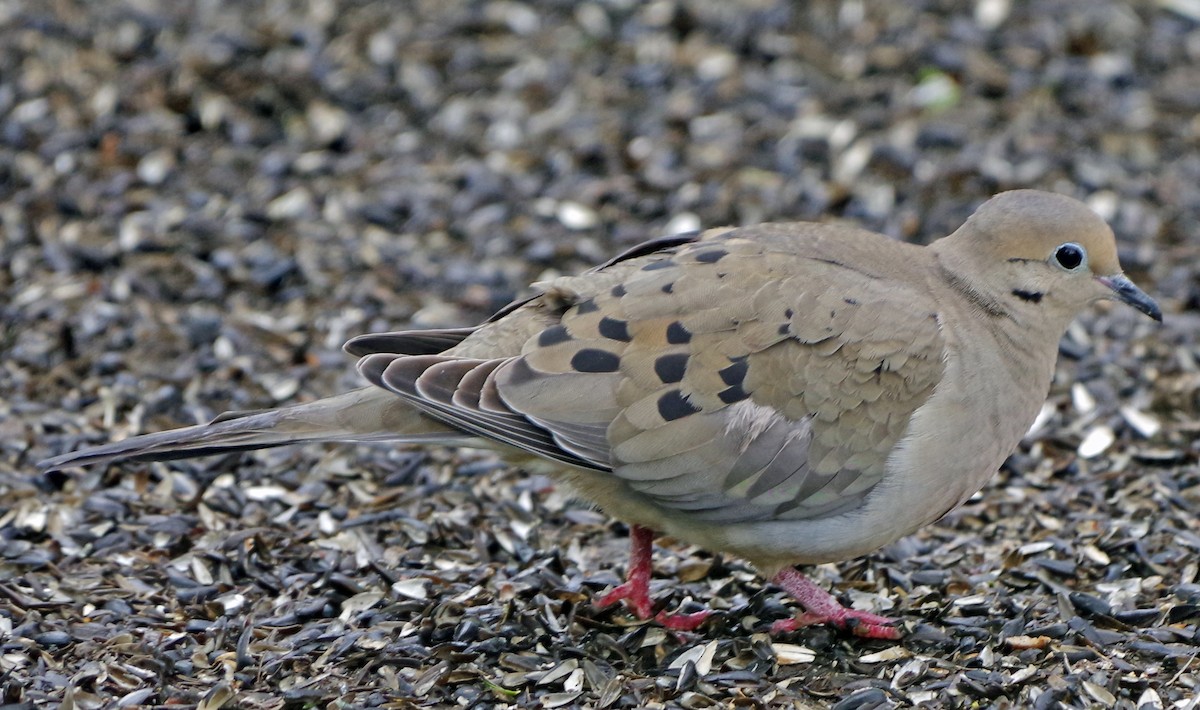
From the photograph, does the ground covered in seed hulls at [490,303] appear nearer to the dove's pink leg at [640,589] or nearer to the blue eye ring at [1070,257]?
the dove's pink leg at [640,589]

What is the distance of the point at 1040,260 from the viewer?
5.09m

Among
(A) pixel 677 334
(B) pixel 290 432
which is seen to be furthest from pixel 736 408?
(B) pixel 290 432

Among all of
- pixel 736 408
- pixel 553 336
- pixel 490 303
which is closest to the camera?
pixel 736 408

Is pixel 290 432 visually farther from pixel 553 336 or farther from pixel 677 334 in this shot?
pixel 677 334

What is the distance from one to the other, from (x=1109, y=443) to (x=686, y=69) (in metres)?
3.87

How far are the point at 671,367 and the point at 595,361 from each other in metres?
0.25

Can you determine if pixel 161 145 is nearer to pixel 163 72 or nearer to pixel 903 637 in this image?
pixel 163 72

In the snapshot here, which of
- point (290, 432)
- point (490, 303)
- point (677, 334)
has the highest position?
point (677, 334)

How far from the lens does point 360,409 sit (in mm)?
4883

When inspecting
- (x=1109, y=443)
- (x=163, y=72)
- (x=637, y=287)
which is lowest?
(x=1109, y=443)

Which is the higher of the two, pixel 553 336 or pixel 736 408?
pixel 553 336

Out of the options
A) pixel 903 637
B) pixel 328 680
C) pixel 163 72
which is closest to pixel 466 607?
pixel 328 680

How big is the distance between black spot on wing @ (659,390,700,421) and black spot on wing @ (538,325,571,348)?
0.38m

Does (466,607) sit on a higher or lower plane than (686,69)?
lower
